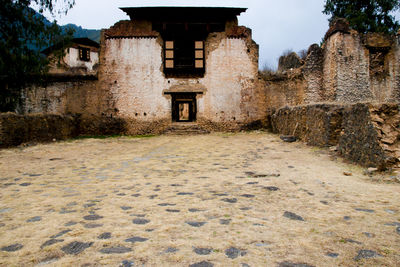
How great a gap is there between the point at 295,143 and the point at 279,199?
217 inches

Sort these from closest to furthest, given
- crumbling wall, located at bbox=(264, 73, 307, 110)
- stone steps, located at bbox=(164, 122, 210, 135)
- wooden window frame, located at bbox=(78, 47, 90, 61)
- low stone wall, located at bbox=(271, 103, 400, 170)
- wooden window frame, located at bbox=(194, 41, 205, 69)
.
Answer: low stone wall, located at bbox=(271, 103, 400, 170) < stone steps, located at bbox=(164, 122, 210, 135) < crumbling wall, located at bbox=(264, 73, 307, 110) < wooden window frame, located at bbox=(194, 41, 205, 69) < wooden window frame, located at bbox=(78, 47, 90, 61)

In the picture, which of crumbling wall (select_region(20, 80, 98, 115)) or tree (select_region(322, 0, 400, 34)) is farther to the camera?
tree (select_region(322, 0, 400, 34))

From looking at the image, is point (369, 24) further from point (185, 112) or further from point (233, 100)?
point (185, 112)

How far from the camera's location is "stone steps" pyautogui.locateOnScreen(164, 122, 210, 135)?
42.0 feet

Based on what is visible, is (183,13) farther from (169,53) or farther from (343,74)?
(343,74)

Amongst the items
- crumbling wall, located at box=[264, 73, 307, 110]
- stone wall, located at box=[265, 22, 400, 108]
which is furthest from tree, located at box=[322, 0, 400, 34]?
crumbling wall, located at box=[264, 73, 307, 110]

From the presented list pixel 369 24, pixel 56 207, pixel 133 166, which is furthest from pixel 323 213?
pixel 369 24

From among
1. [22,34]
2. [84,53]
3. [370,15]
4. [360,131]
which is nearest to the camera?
[360,131]

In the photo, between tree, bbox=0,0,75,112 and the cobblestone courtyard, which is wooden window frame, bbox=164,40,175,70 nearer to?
tree, bbox=0,0,75,112

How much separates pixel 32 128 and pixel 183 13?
8.92 m

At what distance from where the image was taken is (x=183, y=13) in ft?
42.9

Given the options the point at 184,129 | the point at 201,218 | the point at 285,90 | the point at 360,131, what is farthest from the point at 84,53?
the point at 201,218

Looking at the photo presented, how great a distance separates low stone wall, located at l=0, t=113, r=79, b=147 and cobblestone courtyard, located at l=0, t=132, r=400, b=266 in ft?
13.7

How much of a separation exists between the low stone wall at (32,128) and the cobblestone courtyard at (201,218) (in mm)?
4186
